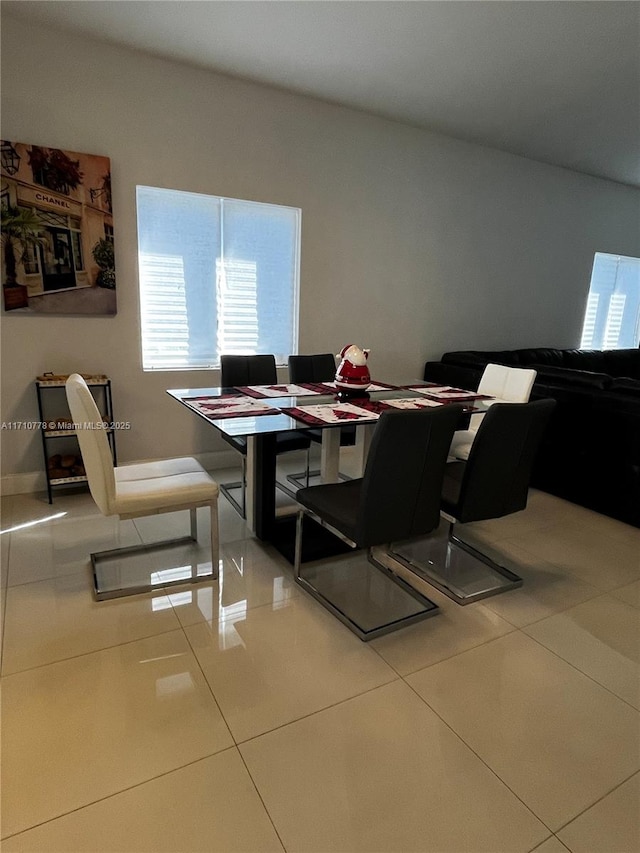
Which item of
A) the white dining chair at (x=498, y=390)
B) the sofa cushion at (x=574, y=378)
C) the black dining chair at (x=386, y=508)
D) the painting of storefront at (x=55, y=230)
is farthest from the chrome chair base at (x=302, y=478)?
the painting of storefront at (x=55, y=230)

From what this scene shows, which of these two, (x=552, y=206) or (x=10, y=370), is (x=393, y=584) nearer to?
(x=10, y=370)

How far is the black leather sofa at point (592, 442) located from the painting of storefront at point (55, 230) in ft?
9.48

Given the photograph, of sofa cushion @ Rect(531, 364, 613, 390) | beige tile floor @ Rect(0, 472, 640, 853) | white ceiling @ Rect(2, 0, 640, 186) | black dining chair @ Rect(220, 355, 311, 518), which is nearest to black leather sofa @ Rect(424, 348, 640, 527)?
sofa cushion @ Rect(531, 364, 613, 390)

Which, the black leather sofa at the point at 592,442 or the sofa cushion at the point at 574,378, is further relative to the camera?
the sofa cushion at the point at 574,378

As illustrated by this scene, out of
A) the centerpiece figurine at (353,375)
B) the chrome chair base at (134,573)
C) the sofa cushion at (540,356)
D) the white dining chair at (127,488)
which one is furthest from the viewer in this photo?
the sofa cushion at (540,356)

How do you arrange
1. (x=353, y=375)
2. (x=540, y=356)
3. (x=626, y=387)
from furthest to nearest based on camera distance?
(x=540, y=356) < (x=626, y=387) < (x=353, y=375)

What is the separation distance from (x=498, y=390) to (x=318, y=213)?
197 cm

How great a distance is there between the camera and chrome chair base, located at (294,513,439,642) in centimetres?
207

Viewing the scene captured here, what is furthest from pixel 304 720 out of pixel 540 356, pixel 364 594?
pixel 540 356

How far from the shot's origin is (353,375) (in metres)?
2.85

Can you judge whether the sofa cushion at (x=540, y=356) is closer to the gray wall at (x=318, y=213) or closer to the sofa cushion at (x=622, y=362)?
the gray wall at (x=318, y=213)

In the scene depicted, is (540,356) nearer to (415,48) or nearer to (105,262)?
(415,48)

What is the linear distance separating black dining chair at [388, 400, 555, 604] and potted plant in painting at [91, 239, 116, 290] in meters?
2.46

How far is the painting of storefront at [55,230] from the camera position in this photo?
290 centimetres
